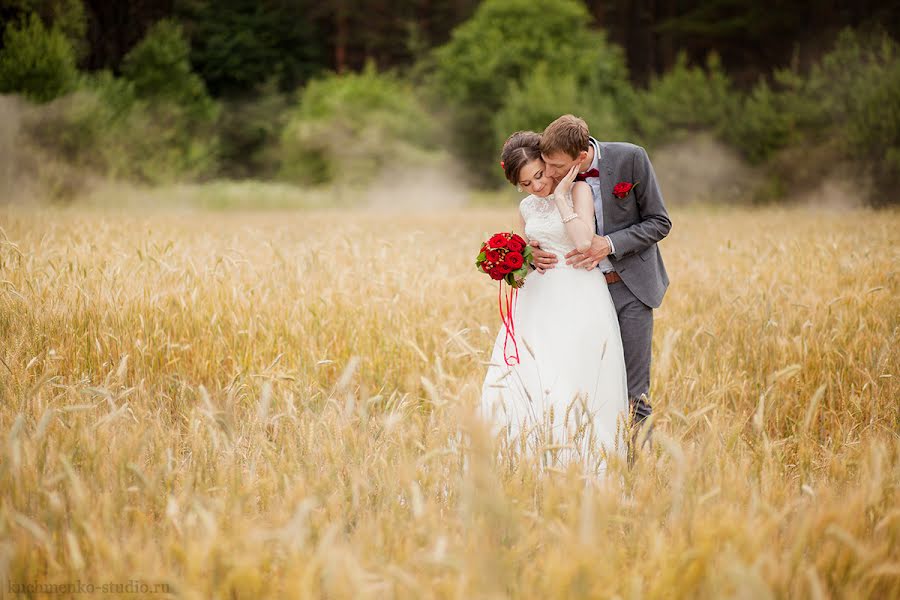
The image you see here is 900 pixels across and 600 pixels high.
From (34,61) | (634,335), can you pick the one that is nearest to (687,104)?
(34,61)

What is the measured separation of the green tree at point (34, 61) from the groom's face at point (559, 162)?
18622 mm

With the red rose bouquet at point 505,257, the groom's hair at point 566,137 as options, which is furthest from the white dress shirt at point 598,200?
the red rose bouquet at point 505,257

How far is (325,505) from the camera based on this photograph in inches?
76.1

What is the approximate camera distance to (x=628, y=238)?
285 cm

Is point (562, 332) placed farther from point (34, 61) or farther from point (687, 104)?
point (687, 104)

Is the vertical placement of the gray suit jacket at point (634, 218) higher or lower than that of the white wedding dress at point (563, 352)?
higher

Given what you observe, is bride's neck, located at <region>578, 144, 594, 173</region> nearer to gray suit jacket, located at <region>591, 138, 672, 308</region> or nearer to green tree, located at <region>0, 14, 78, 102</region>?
gray suit jacket, located at <region>591, 138, 672, 308</region>

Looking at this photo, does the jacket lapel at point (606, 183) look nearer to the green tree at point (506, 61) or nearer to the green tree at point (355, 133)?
the green tree at point (355, 133)

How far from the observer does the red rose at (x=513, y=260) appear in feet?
9.08

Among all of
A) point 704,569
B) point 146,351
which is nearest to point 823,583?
point 704,569

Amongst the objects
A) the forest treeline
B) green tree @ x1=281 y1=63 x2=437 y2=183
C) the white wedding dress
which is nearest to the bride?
the white wedding dress

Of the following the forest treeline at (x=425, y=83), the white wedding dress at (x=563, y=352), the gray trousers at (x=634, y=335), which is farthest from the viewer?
the forest treeline at (x=425, y=83)

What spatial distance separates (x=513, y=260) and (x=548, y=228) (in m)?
0.27

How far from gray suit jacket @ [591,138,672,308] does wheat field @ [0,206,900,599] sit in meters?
0.37
